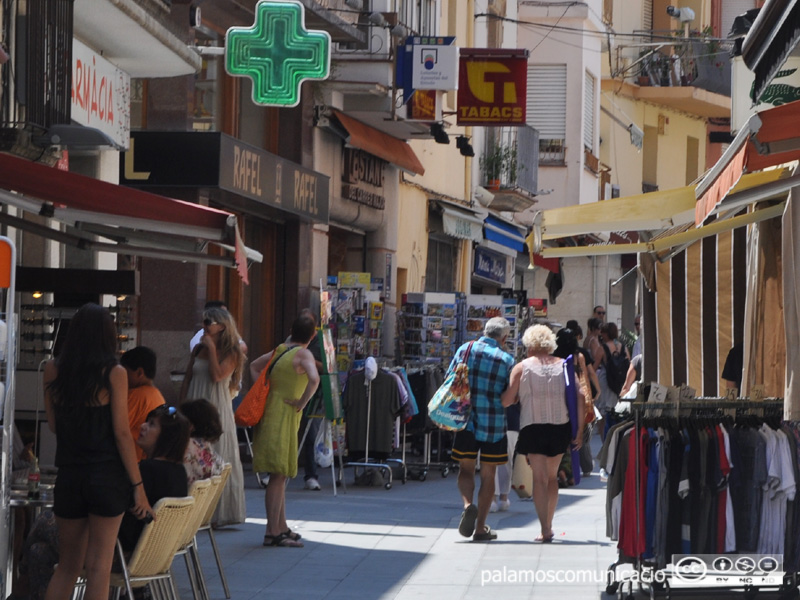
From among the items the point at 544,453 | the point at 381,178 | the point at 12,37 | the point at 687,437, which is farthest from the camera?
the point at 381,178

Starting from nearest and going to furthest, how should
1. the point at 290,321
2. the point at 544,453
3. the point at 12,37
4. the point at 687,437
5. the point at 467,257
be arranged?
the point at 687,437 → the point at 12,37 → the point at 544,453 → the point at 290,321 → the point at 467,257

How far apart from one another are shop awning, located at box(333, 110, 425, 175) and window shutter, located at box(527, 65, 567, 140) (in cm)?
1068

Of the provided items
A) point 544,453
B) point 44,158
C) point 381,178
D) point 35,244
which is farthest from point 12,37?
point 381,178

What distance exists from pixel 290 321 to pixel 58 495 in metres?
11.7

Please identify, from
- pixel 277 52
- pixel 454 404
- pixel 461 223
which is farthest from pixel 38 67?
pixel 461 223

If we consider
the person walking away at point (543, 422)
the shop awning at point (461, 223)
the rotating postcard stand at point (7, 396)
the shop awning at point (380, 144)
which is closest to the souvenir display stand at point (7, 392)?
the rotating postcard stand at point (7, 396)

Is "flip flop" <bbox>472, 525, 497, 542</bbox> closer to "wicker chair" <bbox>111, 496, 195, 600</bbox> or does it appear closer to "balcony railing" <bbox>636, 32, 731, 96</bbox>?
"wicker chair" <bbox>111, 496, 195, 600</bbox>

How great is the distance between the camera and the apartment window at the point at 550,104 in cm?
3325

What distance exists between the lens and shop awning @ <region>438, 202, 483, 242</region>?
981 inches

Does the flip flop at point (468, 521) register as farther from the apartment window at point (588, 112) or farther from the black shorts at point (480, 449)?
the apartment window at point (588, 112)

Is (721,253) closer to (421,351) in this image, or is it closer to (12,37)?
(12,37)

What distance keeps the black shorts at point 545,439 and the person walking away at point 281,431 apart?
1795mm

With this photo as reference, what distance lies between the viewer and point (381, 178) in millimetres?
22047

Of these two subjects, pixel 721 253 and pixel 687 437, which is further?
pixel 721 253
